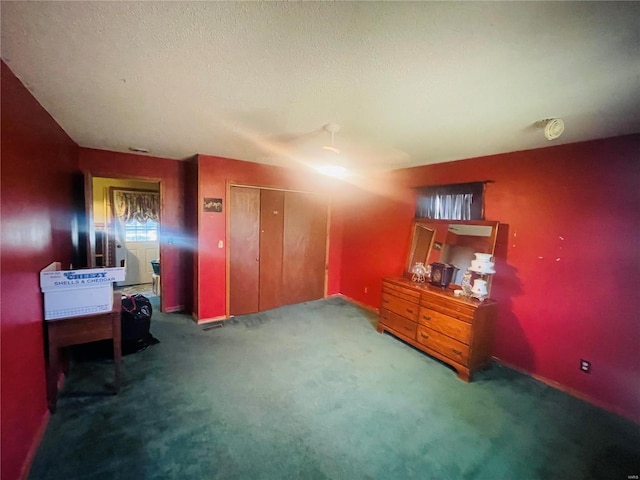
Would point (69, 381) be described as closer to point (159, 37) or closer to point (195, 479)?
point (195, 479)

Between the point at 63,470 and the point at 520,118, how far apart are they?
149 inches

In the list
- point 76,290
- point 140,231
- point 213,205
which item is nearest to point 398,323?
point 213,205

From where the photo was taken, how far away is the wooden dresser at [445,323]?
2.68 meters

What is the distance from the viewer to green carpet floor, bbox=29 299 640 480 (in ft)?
5.53

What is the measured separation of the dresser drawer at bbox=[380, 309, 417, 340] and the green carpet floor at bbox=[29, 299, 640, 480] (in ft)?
0.86

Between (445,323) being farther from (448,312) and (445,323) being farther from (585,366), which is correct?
(585,366)

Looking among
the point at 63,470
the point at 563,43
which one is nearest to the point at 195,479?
the point at 63,470

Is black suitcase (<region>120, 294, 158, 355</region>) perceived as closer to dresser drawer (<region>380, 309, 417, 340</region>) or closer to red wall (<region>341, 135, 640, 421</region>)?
dresser drawer (<region>380, 309, 417, 340</region>)

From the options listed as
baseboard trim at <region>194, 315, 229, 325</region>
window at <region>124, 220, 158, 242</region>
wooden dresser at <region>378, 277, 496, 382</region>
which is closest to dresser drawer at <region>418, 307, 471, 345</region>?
wooden dresser at <region>378, 277, 496, 382</region>

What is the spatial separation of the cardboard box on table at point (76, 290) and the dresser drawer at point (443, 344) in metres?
3.05

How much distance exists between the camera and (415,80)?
158 cm

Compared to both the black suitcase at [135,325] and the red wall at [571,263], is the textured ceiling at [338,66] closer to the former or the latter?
the red wall at [571,263]

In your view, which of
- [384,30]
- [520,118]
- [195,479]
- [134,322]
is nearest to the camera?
[384,30]

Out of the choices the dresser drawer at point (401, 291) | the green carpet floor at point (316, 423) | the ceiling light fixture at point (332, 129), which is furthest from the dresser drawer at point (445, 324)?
the ceiling light fixture at point (332, 129)
